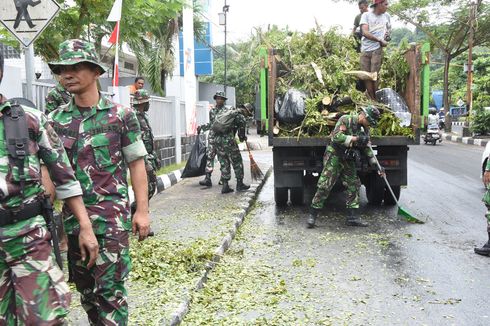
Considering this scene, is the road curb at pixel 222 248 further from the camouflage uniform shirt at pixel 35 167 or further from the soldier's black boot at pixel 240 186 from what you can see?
the camouflage uniform shirt at pixel 35 167

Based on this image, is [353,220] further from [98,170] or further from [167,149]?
[167,149]

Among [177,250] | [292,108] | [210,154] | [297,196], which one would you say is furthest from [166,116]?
[177,250]

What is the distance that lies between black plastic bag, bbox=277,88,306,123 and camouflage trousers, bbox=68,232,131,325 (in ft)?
17.5

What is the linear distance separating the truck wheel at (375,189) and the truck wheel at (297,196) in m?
1.11

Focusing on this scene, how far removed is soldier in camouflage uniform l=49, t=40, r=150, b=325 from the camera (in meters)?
3.15

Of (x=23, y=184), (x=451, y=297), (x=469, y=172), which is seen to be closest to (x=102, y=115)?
(x=23, y=184)

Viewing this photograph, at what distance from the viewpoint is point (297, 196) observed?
29.8 feet

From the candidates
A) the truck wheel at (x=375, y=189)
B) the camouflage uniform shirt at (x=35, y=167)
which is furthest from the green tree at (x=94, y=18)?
the camouflage uniform shirt at (x=35, y=167)

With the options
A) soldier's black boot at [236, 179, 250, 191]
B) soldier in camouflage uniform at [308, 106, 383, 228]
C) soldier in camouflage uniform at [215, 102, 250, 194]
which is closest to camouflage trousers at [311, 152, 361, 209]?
soldier in camouflage uniform at [308, 106, 383, 228]

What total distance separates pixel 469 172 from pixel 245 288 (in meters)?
10.1

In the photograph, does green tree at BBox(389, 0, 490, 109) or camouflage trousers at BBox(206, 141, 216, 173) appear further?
green tree at BBox(389, 0, 490, 109)

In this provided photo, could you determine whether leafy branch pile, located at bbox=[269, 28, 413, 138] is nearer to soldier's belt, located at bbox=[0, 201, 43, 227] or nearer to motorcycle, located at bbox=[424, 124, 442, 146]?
soldier's belt, located at bbox=[0, 201, 43, 227]

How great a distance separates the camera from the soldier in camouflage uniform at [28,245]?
2471 millimetres

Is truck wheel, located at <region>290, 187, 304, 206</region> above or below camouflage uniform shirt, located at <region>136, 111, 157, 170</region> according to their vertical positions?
below
